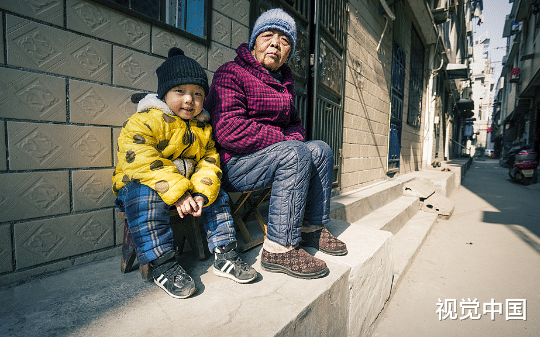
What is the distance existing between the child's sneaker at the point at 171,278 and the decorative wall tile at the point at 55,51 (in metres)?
1.09

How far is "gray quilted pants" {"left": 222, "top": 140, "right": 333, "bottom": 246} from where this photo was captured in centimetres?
140

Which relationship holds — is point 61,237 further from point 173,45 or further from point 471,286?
point 471,286

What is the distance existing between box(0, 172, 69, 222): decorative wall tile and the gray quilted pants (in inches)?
33.7

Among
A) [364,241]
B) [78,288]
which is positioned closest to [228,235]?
[78,288]

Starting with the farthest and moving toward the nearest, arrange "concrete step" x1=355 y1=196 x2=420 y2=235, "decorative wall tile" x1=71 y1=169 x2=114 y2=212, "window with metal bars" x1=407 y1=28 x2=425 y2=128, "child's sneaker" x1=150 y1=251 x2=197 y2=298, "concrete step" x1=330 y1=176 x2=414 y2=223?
"window with metal bars" x1=407 y1=28 x2=425 y2=128, "concrete step" x1=355 y1=196 x2=420 y2=235, "concrete step" x1=330 y1=176 x2=414 y2=223, "decorative wall tile" x1=71 y1=169 x2=114 y2=212, "child's sneaker" x1=150 y1=251 x2=197 y2=298

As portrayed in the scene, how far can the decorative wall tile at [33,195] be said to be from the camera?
48.6 inches

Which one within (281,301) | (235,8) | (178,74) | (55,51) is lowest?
(281,301)

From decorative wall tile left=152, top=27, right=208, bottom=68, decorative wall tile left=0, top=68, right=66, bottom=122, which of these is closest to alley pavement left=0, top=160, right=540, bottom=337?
decorative wall tile left=0, top=68, right=66, bottom=122

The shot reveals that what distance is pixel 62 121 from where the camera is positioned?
1.37m

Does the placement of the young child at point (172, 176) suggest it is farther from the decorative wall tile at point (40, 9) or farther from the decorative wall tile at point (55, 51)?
the decorative wall tile at point (40, 9)

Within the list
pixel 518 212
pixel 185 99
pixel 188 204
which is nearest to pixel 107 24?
pixel 185 99

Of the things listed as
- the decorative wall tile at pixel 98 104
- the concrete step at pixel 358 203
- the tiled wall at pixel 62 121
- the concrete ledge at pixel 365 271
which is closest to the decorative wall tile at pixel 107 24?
the tiled wall at pixel 62 121

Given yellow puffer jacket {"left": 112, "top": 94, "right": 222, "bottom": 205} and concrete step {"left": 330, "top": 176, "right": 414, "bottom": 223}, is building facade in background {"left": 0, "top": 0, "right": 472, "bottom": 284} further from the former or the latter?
concrete step {"left": 330, "top": 176, "right": 414, "bottom": 223}

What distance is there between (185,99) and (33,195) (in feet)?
2.93
